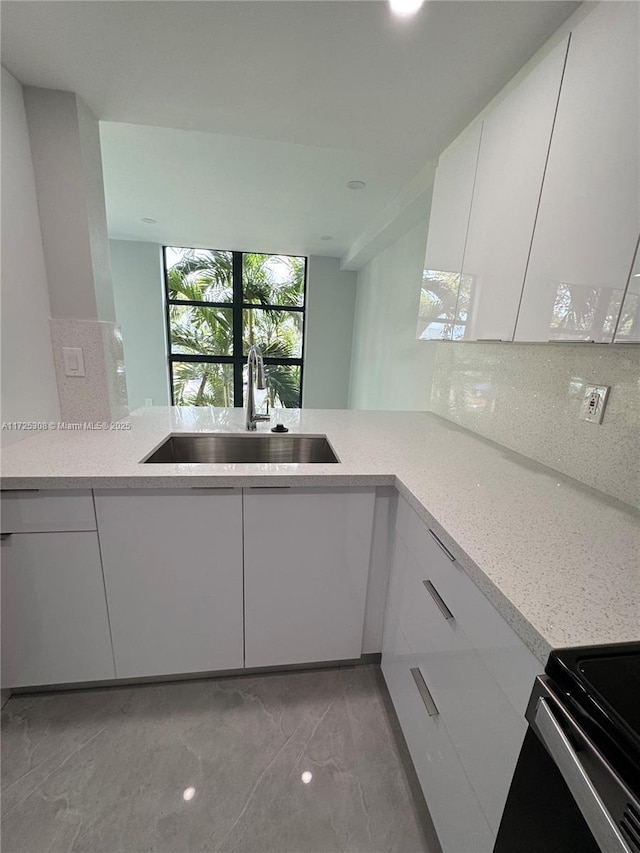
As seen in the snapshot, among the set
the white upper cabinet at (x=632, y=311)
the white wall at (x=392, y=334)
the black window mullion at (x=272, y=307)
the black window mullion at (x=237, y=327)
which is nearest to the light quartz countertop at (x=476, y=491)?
the white upper cabinet at (x=632, y=311)

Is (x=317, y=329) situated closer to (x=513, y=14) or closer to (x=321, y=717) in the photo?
(x=513, y=14)

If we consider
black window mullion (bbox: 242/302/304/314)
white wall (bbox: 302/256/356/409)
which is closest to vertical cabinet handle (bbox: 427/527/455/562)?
white wall (bbox: 302/256/356/409)

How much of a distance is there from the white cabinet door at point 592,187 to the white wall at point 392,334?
50.3 inches

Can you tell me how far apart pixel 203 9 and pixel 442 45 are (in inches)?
27.7

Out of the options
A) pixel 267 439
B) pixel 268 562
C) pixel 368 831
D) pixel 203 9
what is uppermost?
pixel 203 9

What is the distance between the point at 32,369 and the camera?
1.33 meters

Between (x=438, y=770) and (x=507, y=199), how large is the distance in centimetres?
161

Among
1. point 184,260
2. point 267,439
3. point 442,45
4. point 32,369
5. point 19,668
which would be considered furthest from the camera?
point 184,260

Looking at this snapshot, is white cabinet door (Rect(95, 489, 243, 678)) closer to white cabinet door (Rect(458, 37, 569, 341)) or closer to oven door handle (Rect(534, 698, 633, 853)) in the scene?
oven door handle (Rect(534, 698, 633, 853))

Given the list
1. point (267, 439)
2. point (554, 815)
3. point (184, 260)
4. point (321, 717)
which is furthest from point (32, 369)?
point (184, 260)

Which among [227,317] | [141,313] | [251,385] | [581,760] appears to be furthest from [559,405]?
[141,313]

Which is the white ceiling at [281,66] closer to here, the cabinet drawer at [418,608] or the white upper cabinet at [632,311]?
the white upper cabinet at [632,311]

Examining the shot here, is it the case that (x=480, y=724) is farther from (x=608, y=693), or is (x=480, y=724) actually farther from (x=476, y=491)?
(x=476, y=491)

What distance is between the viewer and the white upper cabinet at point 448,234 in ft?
4.29
